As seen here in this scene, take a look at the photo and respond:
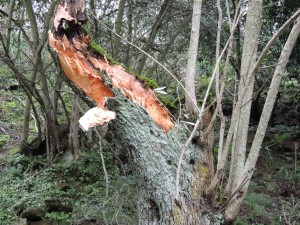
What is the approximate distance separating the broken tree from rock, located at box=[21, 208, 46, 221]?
2328 millimetres

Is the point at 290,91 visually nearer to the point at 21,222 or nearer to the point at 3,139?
the point at 3,139

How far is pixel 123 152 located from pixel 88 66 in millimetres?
741

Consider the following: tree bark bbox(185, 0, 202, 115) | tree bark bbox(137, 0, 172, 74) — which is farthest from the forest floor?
tree bark bbox(137, 0, 172, 74)

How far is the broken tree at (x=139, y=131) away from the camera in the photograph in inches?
99.6

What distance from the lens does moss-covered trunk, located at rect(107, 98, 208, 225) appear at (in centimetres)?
251

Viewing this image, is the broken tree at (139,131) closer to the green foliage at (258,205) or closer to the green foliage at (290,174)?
the green foliage at (258,205)

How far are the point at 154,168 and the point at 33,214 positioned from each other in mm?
2655

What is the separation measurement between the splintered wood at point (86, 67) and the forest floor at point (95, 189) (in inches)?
52.5

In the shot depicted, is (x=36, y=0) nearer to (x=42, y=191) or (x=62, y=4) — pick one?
(x=42, y=191)

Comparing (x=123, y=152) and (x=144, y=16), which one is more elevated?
(x=144, y=16)

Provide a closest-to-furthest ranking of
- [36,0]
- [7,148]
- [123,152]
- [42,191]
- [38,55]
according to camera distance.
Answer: [123,152], [42,191], [38,55], [36,0], [7,148]

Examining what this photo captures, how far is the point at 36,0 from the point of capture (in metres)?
6.98

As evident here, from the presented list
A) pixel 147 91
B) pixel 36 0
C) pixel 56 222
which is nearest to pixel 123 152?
pixel 147 91

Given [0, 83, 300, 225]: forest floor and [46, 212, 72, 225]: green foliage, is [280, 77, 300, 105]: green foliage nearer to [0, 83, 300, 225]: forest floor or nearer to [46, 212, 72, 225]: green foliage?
[0, 83, 300, 225]: forest floor
